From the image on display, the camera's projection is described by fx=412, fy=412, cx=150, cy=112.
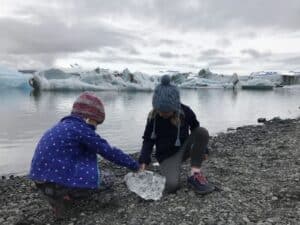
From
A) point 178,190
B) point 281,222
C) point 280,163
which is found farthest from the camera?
point 280,163

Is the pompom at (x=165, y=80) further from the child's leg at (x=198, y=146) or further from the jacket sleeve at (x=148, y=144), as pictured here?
the child's leg at (x=198, y=146)

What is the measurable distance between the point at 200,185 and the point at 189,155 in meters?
0.58

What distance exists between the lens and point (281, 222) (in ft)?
14.3

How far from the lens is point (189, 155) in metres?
5.79

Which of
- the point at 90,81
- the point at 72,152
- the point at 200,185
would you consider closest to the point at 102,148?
the point at 72,152

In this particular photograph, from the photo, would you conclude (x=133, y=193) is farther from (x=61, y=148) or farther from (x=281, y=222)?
(x=281, y=222)

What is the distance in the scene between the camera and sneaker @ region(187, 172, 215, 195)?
208 inches

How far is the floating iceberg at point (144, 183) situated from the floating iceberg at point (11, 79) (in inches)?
1900

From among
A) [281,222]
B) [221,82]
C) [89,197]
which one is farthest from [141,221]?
[221,82]

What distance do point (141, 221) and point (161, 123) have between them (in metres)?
1.50

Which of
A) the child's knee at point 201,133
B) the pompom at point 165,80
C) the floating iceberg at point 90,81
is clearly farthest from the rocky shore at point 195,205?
the floating iceberg at point 90,81

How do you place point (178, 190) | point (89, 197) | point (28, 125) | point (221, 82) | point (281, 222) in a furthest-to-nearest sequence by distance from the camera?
point (221, 82)
point (28, 125)
point (178, 190)
point (89, 197)
point (281, 222)

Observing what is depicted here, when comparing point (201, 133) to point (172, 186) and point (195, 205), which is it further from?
point (195, 205)

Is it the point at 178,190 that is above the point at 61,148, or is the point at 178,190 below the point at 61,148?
below
